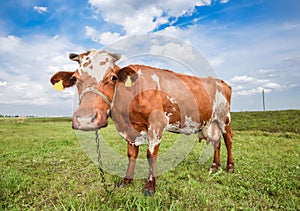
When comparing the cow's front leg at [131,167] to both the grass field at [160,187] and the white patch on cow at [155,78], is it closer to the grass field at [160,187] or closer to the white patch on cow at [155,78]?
the grass field at [160,187]

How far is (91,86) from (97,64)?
1.39 feet

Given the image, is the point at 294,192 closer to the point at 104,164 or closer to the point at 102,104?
the point at 102,104

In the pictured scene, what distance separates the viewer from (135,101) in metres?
4.34

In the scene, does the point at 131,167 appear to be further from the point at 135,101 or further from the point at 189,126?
the point at 189,126

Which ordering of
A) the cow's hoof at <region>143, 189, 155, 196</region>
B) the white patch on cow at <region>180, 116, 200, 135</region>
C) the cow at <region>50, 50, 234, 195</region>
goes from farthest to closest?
1. the white patch on cow at <region>180, 116, 200, 135</region>
2. the cow's hoof at <region>143, 189, 155, 196</region>
3. the cow at <region>50, 50, 234, 195</region>

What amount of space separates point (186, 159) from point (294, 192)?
10.9 feet

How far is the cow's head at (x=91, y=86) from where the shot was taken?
3.46 m

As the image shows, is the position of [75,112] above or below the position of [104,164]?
above

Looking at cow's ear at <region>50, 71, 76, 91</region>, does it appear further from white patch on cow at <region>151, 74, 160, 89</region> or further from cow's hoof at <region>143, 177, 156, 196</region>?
cow's hoof at <region>143, 177, 156, 196</region>

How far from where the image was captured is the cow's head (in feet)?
11.3

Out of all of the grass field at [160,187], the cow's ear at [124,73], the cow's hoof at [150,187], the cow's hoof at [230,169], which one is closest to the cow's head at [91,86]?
the cow's ear at [124,73]

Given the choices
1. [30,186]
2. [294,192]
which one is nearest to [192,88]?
[294,192]

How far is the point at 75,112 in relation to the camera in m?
3.48

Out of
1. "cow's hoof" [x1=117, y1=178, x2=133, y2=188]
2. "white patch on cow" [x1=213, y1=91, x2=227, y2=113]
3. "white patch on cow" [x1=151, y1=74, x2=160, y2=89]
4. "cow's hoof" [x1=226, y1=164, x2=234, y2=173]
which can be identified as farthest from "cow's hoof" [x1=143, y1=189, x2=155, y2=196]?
"white patch on cow" [x1=213, y1=91, x2=227, y2=113]
